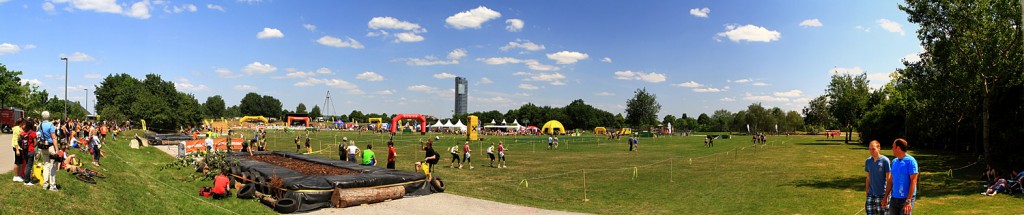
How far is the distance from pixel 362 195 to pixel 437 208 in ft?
6.55

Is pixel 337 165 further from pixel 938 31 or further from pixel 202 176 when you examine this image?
pixel 938 31

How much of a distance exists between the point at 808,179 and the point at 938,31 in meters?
8.20

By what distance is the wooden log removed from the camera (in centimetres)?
1351

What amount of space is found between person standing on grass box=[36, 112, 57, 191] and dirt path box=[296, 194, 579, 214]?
4.94 metres

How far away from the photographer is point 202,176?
1880 centimetres

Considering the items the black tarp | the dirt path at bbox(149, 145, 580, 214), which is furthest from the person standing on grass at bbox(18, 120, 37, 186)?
the dirt path at bbox(149, 145, 580, 214)

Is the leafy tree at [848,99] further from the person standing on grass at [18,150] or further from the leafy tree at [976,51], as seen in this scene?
the person standing on grass at [18,150]

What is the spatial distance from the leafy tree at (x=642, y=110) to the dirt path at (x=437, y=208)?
12352cm

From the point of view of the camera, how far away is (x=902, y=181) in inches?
290

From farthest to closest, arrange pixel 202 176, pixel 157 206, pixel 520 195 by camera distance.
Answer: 1. pixel 202 176
2. pixel 520 195
3. pixel 157 206

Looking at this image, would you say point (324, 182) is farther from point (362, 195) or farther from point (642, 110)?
point (642, 110)

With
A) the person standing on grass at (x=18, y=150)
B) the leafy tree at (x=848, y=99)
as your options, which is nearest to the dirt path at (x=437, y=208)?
the person standing on grass at (x=18, y=150)

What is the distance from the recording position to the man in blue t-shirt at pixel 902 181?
23.5ft

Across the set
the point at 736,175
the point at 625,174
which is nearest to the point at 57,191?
the point at 625,174
